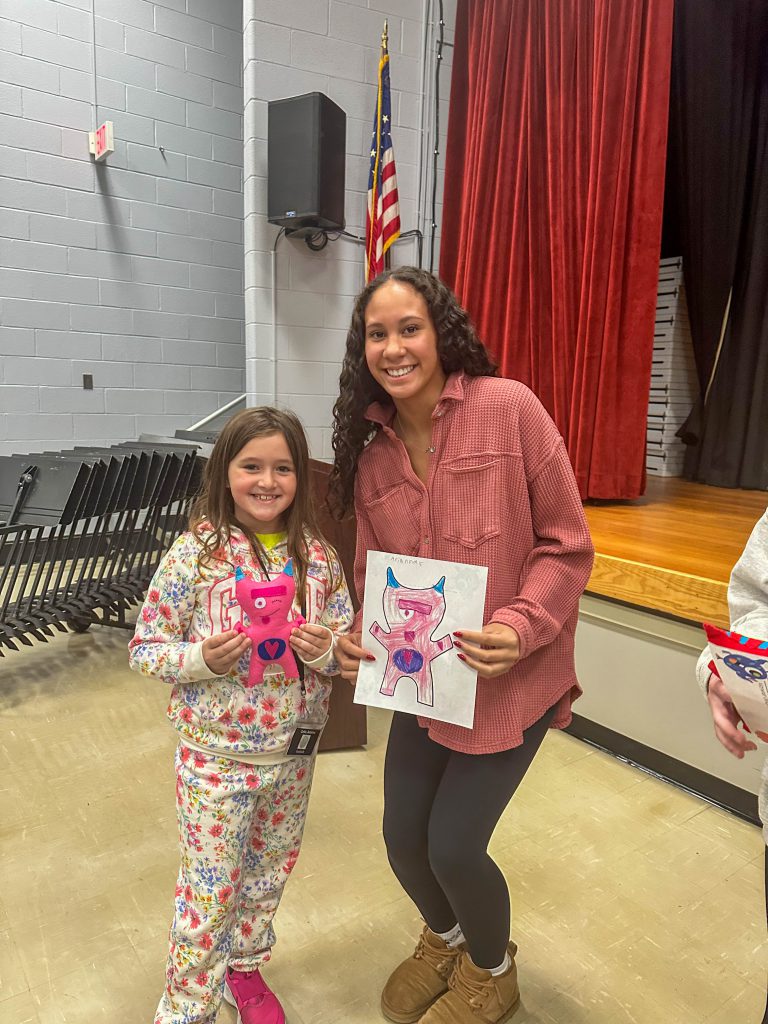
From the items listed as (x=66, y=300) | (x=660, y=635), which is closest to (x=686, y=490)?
(x=660, y=635)

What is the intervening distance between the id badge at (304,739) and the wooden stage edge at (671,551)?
1.24 metres

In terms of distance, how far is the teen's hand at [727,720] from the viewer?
857 millimetres

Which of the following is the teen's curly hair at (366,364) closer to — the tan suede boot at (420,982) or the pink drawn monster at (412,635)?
the pink drawn monster at (412,635)

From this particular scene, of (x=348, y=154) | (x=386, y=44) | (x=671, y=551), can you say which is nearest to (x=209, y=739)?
(x=671, y=551)

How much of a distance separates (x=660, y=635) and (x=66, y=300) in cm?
405

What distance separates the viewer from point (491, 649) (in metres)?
1.05

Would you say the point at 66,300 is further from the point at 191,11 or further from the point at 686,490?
the point at 686,490

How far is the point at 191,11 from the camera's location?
4637mm

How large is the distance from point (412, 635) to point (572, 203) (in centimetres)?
261

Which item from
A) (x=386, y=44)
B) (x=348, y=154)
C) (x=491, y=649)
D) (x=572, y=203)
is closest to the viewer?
(x=491, y=649)

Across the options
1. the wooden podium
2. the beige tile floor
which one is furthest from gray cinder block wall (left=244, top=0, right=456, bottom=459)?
A: the beige tile floor

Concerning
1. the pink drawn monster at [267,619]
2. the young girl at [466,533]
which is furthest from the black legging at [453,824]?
the pink drawn monster at [267,619]

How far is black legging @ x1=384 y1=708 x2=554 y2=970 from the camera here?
112cm

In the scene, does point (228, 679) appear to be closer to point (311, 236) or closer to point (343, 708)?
point (343, 708)
